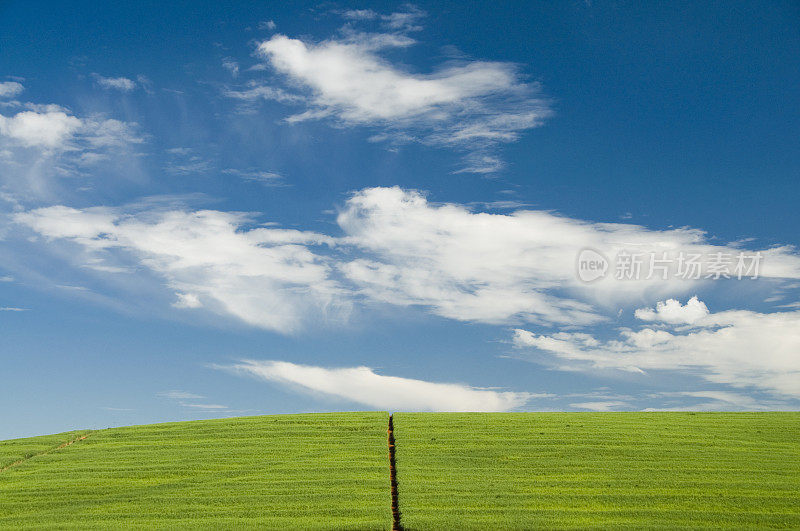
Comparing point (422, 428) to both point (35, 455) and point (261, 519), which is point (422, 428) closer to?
point (261, 519)

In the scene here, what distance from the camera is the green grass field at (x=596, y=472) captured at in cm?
2450

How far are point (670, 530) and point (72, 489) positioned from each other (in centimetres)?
2793

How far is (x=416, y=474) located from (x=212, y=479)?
34.7 ft

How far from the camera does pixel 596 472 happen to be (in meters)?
30.6

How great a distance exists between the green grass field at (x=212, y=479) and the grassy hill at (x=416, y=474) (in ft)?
0.36

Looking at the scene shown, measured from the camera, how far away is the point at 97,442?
4000cm

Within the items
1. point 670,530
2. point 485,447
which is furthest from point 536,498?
point 485,447

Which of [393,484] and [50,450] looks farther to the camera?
[50,450]

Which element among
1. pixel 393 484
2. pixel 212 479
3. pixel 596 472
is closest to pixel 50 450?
pixel 212 479

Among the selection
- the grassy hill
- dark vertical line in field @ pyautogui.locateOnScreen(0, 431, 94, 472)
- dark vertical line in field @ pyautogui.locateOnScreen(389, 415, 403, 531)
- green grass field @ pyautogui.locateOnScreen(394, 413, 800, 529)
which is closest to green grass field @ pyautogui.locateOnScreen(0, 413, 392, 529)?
the grassy hill

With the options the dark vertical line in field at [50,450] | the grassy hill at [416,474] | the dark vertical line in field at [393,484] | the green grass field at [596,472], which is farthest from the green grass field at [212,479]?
the green grass field at [596,472]

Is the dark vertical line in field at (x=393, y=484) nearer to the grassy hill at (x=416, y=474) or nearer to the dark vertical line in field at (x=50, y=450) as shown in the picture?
the grassy hill at (x=416, y=474)

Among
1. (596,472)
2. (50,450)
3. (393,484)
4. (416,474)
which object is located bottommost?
(596,472)

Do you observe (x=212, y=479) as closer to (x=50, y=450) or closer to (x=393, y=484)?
(x=393, y=484)
